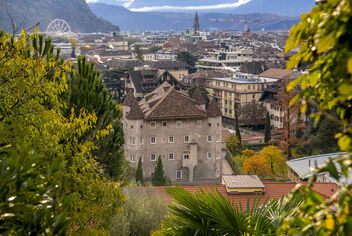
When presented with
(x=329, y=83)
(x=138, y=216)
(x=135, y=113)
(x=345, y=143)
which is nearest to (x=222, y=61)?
(x=135, y=113)

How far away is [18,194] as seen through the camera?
13.4 feet

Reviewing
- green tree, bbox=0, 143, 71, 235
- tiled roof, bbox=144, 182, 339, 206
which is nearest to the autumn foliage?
tiled roof, bbox=144, 182, 339, 206

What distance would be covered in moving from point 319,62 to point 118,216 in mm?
12485

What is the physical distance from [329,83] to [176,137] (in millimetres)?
35484

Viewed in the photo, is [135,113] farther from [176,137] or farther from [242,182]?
[242,182]

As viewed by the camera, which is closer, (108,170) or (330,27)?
(330,27)

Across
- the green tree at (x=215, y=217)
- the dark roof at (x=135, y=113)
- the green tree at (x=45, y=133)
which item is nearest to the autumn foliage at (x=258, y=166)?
the dark roof at (x=135, y=113)

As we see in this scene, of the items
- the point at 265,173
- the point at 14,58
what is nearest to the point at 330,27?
the point at 14,58

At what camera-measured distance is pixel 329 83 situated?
3324 mm

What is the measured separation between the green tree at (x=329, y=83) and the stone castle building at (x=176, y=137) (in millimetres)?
34384

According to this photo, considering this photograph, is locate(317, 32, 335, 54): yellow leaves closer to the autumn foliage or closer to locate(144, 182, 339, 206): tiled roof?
locate(144, 182, 339, 206): tiled roof

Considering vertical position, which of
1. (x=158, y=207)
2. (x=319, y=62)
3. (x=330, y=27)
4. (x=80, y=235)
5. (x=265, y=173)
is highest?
(x=330, y=27)

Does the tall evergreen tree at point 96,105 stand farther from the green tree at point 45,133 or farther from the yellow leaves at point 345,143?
the yellow leaves at point 345,143

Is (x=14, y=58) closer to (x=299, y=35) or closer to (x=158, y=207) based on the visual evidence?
(x=299, y=35)
